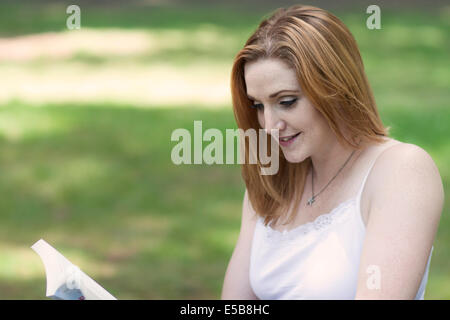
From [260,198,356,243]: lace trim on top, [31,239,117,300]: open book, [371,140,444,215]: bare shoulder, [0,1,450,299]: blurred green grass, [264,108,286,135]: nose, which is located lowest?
[31,239,117,300]: open book

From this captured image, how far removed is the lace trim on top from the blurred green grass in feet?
8.02

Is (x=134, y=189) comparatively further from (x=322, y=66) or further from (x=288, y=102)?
(x=322, y=66)

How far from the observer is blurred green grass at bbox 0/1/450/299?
18.6 feet

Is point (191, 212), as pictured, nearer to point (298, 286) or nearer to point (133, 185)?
point (133, 185)

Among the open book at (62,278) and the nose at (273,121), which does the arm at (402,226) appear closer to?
the nose at (273,121)

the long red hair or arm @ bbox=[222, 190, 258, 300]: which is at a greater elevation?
the long red hair

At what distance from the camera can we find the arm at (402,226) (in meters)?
2.37

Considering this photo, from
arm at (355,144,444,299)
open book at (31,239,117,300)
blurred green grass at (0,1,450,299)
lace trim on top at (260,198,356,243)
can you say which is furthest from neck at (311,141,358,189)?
blurred green grass at (0,1,450,299)

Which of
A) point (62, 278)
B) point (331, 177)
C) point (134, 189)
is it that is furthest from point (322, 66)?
point (134, 189)

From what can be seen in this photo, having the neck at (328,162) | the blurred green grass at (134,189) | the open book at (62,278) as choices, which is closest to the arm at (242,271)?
the neck at (328,162)

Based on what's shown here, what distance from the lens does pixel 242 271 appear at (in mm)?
2996

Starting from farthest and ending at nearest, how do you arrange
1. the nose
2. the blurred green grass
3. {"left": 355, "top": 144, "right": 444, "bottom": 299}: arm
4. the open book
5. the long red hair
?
the blurred green grass, the nose, the long red hair, {"left": 355, "top": 144, "right": 444, "bottom": 299}: arm, the open book

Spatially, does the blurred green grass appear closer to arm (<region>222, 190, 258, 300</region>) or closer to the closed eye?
arm (<region>222, 190, 258, 300</region>)
